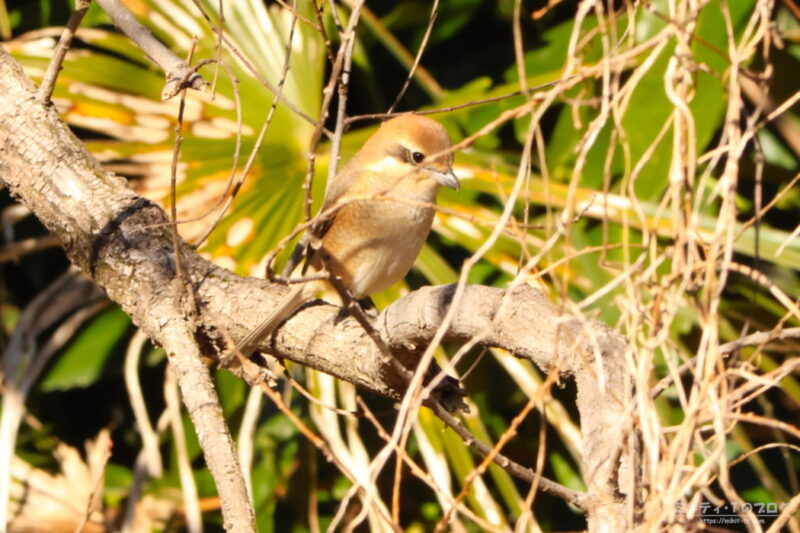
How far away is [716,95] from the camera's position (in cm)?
340

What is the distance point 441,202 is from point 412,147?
0.44 m

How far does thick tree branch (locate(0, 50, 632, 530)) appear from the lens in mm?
1768

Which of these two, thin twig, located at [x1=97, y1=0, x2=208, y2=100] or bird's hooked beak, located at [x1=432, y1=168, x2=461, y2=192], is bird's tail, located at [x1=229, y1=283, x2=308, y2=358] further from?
bird's hooked beak, located at [x1=432, y1=168, x2=461, y2=192]

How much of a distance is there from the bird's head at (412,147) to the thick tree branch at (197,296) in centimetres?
83

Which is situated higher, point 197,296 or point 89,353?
point 89,353

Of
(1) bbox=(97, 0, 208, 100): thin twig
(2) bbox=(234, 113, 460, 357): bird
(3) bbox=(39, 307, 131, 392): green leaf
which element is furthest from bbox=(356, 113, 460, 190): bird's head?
(3) bbox=(39, 307, 131, 392): green leaf

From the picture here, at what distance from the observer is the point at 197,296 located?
2.33 m

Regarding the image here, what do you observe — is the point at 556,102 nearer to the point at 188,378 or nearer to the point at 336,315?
Result: the point at 336,315

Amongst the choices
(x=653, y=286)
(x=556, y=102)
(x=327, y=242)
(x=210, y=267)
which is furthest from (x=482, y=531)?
(x=653, y=286)

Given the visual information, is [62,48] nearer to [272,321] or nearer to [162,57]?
[162,57]

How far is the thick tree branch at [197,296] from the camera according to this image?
177 cm

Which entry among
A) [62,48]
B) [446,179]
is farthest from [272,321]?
[446,179]

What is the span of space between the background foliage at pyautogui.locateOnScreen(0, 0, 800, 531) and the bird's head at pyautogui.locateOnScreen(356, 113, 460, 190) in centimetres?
17

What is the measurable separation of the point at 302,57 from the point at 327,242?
88 cm
